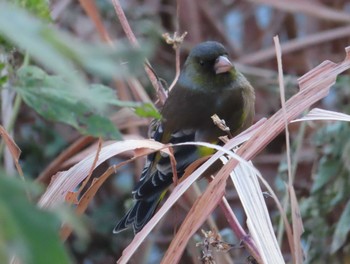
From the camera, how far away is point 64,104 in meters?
0.79

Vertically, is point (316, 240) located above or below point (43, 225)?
below

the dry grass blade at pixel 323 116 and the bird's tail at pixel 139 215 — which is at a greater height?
the dry grass blade at pixel 323 116

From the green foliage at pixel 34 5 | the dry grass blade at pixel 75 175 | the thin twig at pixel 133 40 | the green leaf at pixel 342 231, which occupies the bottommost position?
the green leaf at pixel 342 231

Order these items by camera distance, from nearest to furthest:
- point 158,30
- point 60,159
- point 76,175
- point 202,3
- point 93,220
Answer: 1. point 76,175
2. point 60,159
3. point 93,220
4. point 158,30
5. point 202,3

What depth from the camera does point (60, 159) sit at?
1928 mm

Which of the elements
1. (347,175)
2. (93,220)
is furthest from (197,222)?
(93,220)

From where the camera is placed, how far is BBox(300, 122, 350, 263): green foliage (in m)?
2.15

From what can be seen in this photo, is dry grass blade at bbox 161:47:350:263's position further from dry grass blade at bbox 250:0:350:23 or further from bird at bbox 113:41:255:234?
dry grass blade at bbox 250:0:350:23

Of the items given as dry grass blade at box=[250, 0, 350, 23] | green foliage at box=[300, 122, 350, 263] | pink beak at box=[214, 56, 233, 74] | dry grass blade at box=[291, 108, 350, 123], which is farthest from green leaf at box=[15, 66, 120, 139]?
dry grass blade at box=[250, 0, 350, 23]

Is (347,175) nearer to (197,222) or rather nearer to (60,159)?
(60,159)

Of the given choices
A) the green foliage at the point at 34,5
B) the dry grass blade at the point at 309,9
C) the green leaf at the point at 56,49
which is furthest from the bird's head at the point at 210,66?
the green leaf at the point at 56,49

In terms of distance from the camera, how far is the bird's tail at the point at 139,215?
1.69 m

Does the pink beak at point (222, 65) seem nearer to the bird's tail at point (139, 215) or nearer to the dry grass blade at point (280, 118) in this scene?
the bird's tail at point (139, 215)

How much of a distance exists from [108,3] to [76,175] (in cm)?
182
